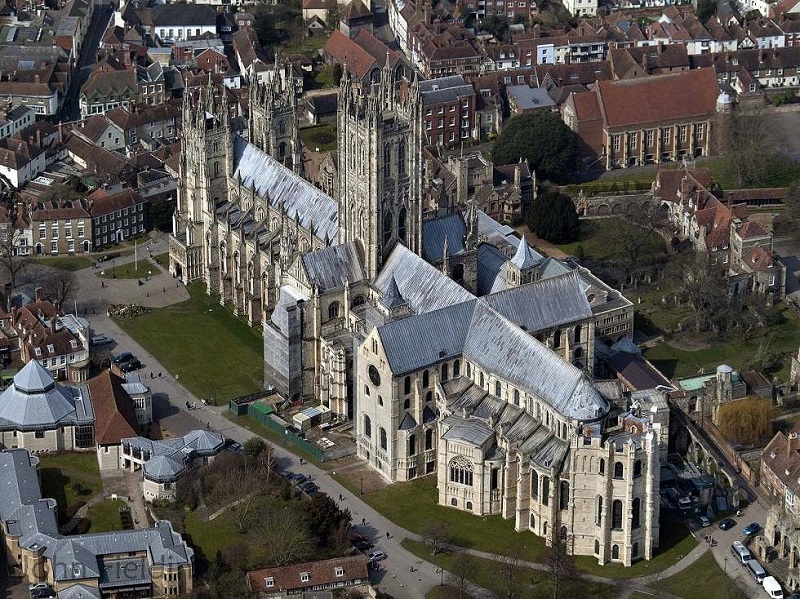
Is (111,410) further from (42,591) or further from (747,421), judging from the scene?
(747,421)

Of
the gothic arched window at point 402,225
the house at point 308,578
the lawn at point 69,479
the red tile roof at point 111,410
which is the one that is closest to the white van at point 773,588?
the house at point 308,578

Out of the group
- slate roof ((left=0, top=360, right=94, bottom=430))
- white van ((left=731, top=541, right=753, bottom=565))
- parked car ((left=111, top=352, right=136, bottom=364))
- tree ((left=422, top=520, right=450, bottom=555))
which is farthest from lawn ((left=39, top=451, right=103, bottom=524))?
white van ((left=731, top=541, right=753, bottom=565))

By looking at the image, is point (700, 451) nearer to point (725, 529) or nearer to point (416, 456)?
point (725, 529)

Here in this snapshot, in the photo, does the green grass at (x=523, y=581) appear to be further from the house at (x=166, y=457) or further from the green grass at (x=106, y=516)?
the green grass at (x=106, y=516)

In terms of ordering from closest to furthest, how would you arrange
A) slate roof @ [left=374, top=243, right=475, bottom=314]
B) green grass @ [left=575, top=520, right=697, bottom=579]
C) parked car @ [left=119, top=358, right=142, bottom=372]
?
green grass @ [left=575, top=520, right=697, bottom=579]
slate roof @ [left=374, top=243, right=475, bottom=314]
parked car @ [left=119, top=358, right=142, bottom=372]

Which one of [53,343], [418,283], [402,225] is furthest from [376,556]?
[53,343]

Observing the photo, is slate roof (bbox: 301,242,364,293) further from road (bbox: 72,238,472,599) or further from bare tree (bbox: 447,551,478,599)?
bare tree (bbox: 447,551,478,599)
